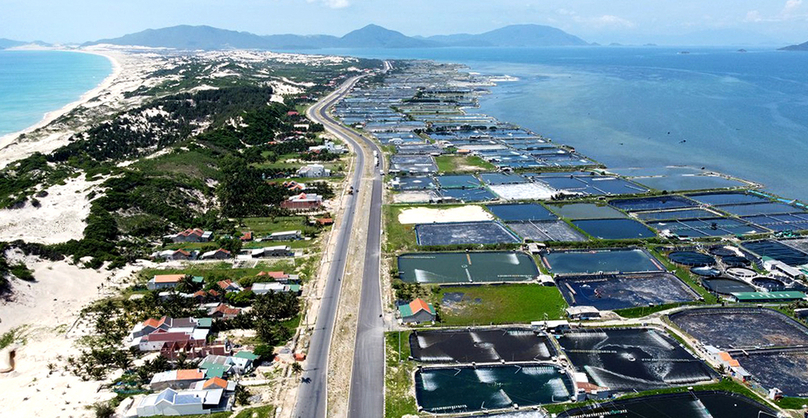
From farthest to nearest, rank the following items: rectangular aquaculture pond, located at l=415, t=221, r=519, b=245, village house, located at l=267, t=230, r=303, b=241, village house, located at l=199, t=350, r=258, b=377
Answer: village house, located at l=267, t=230, r=303, b=241 → rectangular aquaculture pond, located at l=415, t=221, r=519, b=245 → village house, located at l=199, t=350, r=258, b=377

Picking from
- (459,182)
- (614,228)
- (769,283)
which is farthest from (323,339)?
(459,182)

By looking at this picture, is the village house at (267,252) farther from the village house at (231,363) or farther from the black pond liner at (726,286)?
the black pond liner at (726,286)

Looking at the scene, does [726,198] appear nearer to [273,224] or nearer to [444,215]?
[444,215]

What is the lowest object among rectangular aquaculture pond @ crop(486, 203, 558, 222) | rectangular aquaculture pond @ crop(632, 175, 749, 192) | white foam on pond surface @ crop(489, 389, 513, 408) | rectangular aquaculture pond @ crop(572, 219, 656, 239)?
white foam on pond surface @ crop(489, 389, 513, 408)

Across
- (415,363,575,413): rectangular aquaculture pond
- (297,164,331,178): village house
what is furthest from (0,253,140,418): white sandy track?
(297,164,331,178): village house

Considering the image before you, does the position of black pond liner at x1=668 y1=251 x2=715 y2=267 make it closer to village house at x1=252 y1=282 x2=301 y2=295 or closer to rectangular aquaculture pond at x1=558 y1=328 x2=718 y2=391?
rectangular aquaculture pond at x1=558 y1=328 x2=718 y2=391
